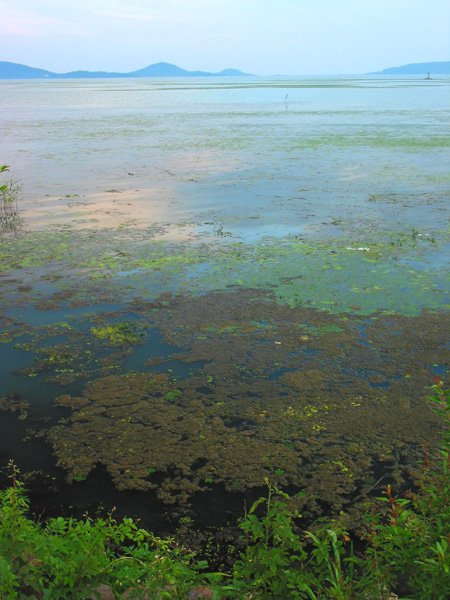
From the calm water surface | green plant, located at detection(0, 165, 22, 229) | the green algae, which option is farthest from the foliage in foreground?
green plant, located at detection(0, 165, 22, 229)

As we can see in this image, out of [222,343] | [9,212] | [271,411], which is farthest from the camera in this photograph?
[9,212]

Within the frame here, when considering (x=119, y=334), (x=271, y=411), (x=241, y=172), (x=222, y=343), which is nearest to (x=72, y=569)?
(x=271, y=411)

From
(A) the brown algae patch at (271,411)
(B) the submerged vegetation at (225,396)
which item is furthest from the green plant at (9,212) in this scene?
(A) the brown algae patch at (271,411)

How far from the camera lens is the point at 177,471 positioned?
3.19 m

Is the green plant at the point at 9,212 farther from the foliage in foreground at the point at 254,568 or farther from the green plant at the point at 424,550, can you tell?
the green plant at the point at 424,550

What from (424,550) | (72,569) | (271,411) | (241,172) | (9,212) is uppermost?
(241,172)

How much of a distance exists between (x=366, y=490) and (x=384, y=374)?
138 centimetres

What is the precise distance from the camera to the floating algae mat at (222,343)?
3213mm

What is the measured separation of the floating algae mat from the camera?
321 cm

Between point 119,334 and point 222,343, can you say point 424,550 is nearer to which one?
point 222,343

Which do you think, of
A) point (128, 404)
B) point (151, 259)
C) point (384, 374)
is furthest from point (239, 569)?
point (151, 259)

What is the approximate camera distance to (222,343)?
15.4 feet

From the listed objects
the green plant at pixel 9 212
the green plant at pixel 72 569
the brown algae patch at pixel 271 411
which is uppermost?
the green plant at pixel 9 212

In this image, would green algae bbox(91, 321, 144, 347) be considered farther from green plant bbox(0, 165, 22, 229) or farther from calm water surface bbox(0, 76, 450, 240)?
green plant bbox(0, 165, 22, 229)
